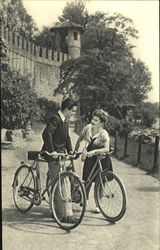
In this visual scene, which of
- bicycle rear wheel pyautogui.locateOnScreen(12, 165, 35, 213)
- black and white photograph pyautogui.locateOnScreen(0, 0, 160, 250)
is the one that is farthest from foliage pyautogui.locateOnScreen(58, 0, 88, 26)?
bicycle rear wheel pyautogui.locateOnScreen(12, 165, 35, 213)

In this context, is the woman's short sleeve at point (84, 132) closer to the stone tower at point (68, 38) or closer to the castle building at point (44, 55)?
the castle building at point (44, 55)

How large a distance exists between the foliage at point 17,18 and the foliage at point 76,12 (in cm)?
14

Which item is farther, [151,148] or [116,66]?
[151,148]

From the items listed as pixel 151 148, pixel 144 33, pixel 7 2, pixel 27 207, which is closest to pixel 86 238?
pixel 27 207

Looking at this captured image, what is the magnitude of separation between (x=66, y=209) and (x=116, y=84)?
1.74ft

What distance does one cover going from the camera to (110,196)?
2.21m

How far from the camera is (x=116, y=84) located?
6.77 ft

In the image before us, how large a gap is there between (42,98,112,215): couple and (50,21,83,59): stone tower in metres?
0.20

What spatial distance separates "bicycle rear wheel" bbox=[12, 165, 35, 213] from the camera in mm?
2322

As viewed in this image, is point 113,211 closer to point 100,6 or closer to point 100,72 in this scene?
point 100,72

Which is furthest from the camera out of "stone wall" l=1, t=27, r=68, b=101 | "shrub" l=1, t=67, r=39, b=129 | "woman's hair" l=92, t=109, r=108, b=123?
"shrub" l=1, t=67, r=39, b=129

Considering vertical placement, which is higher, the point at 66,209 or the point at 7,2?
the point at 7,2

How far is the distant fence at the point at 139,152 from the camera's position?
7.16ft

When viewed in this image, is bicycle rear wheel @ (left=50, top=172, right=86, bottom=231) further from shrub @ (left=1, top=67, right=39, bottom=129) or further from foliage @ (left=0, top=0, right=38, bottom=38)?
foliage @ (left=0, top=0, right=38, bottom=38)
